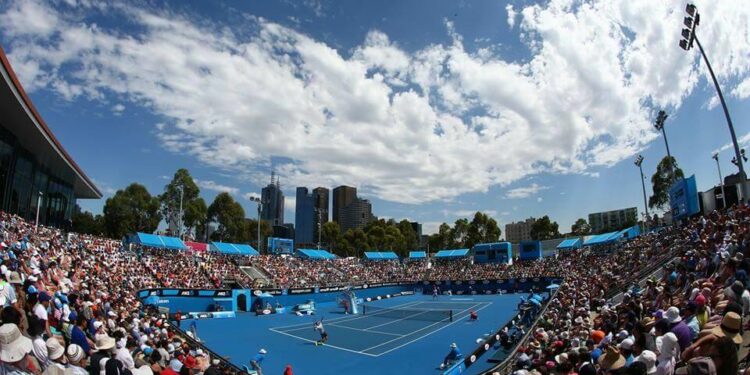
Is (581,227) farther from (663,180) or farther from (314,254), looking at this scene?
(314,254)

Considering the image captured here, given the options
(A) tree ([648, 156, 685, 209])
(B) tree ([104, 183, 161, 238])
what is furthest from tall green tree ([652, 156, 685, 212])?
(B) tree ([104, 183, 161, 238])

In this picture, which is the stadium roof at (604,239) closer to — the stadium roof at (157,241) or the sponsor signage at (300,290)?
the sponsor signage at (300,290)

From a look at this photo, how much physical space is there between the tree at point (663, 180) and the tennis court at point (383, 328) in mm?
42496

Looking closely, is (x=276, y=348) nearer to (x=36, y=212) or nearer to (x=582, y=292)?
(x=582, y=292)

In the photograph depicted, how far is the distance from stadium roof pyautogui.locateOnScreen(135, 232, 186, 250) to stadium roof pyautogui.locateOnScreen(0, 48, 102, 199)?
825cm

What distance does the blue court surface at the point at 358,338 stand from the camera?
2141 cm

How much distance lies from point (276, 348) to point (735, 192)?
37.5 metres

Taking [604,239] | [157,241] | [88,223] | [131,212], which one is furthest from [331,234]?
[604,239]

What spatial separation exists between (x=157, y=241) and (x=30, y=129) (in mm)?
18681

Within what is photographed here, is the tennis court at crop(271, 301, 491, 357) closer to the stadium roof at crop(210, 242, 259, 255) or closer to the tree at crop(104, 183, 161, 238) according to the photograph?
the stadium roof at crop(210, 242, 259, 255)

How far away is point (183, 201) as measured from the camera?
232ft

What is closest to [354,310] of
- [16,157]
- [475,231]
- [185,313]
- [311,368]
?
[185,313]

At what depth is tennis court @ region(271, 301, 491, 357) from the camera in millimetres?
26375

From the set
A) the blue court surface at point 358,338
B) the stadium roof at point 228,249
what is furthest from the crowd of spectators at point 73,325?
the stadium roof at point 228,249
